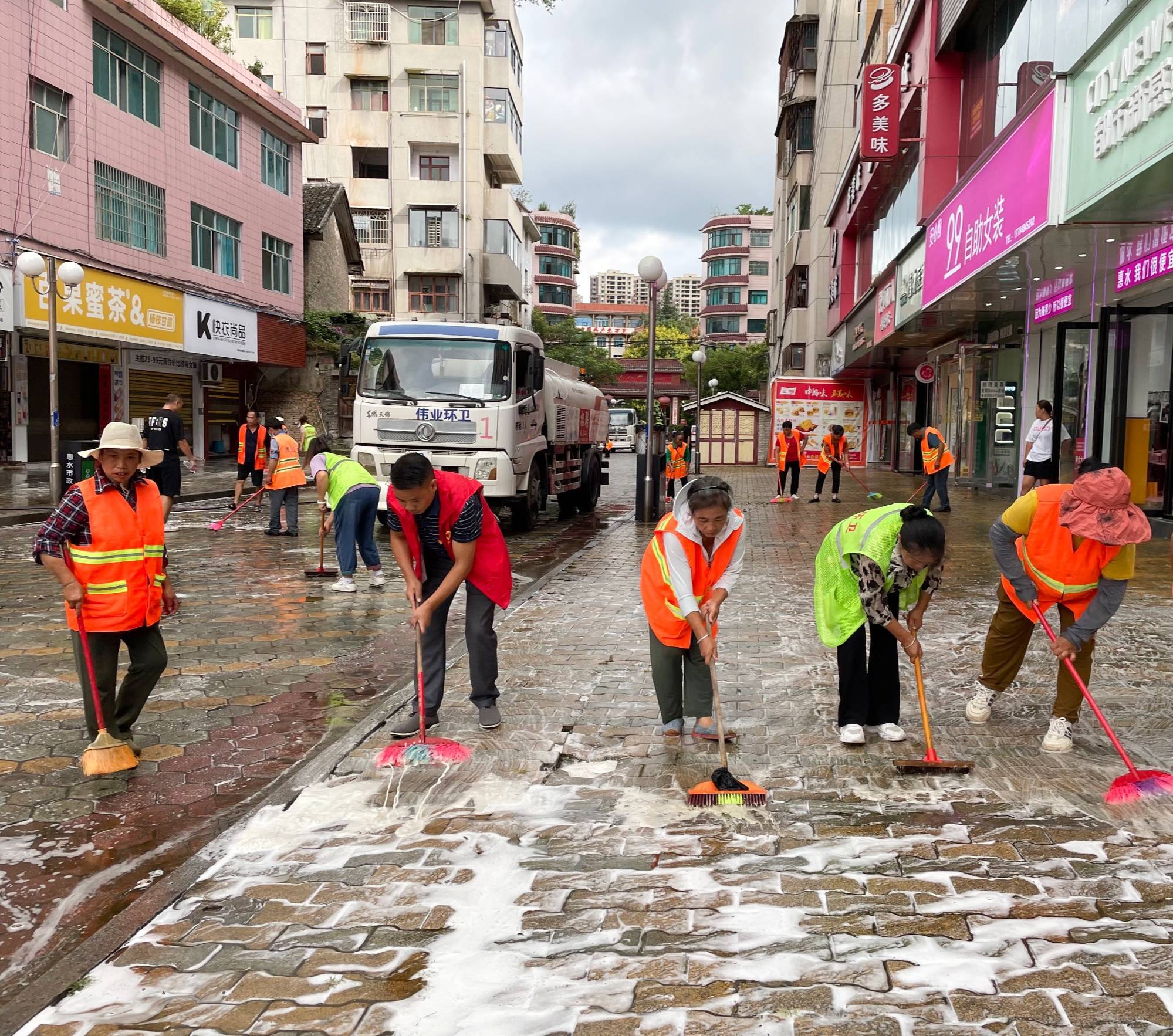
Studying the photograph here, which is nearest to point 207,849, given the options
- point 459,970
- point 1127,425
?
point 459,970

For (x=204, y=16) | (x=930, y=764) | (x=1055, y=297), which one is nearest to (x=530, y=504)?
(x=1055, y=297)

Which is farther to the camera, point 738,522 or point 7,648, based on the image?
point 7,648

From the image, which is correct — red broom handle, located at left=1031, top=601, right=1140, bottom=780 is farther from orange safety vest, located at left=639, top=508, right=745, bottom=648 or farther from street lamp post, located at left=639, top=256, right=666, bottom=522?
street lamp post, located at left=639, top=256, right=666, bottom=522

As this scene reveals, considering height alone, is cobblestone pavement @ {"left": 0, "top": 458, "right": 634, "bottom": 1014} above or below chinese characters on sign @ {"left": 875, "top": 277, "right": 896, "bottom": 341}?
below

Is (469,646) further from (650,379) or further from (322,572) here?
(650,379)

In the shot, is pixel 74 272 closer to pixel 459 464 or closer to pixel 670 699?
pixel 459 464

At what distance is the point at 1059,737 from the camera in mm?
4949

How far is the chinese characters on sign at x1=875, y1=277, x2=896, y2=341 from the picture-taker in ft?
67.7

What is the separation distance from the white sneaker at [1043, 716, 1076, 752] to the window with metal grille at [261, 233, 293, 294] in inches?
1011

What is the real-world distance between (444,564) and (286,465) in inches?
324

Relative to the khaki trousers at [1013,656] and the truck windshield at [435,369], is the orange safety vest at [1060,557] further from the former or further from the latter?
the truck windshield at [435,369]

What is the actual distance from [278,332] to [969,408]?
56.4 ft

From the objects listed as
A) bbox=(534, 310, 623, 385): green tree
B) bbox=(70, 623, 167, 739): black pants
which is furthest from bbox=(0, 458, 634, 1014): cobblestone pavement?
bbox=(534, 310, 623, 385): green tree

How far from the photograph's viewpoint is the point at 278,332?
28125 mm
